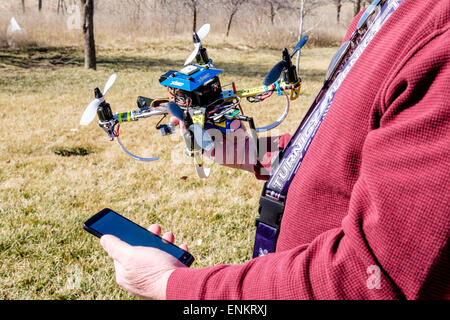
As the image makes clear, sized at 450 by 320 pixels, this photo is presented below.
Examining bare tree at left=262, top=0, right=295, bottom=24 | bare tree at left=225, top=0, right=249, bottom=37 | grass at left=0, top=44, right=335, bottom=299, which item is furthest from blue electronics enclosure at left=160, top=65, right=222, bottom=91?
bare tree at left=262, top=0, right=295, bottom=24

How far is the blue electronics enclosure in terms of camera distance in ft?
5.58

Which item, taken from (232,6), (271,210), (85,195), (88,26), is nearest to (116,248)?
(271,210)

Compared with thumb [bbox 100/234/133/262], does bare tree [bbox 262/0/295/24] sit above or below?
above

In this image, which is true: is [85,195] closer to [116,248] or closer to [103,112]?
[103,112]

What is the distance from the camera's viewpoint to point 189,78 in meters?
1.71

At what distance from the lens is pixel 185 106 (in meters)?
1.80

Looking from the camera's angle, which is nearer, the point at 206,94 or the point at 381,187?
the point at 381,187

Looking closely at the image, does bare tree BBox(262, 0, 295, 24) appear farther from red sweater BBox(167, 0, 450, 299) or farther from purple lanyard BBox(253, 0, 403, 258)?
red sweater BBox(167, 0, 450, 299)

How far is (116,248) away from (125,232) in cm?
28

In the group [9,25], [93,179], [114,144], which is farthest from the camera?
[9,25]

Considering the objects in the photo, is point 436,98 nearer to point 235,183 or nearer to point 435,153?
point 435,153

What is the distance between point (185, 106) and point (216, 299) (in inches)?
45.3

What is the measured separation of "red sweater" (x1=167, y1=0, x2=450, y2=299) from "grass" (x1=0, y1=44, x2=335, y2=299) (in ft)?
7.21
